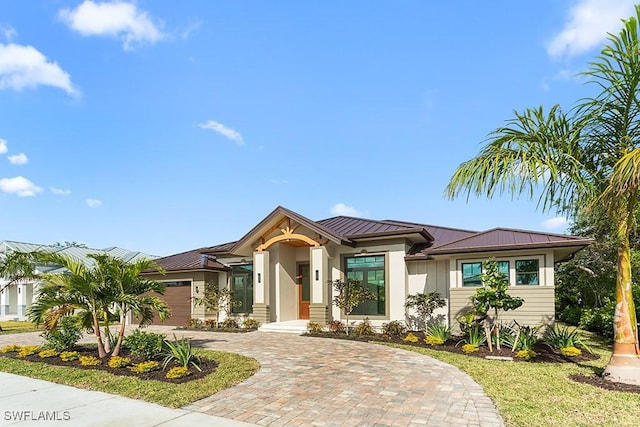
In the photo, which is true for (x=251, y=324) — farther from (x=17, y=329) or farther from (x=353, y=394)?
(x=17, y=329)

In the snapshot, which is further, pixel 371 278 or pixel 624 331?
pixel 371 278

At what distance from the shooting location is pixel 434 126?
46.4 ft

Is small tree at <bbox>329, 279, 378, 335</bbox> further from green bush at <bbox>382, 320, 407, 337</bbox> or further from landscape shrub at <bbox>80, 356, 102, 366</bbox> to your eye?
landscape shrub at <bbox>80, 356, 102, 366</bbox>

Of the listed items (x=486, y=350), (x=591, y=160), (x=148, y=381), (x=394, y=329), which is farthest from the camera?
(x=394, y=329)

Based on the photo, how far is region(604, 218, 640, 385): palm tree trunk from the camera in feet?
23.6

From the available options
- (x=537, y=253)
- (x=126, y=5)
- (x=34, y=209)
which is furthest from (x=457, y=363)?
(x=34, y=209)

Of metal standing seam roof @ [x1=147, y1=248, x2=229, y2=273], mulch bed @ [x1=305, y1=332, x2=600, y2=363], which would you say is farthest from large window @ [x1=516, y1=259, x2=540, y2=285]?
metal standing seam roof @ [x1=147, y1=248, x2=229, y2=273]

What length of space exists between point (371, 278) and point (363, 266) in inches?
23.1

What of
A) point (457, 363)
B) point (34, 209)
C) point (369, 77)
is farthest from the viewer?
point (34, 209)

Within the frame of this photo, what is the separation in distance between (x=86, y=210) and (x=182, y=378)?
19.7 metres

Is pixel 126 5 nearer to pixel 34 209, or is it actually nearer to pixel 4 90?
pixel 4 90

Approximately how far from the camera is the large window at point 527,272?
12.9 metres

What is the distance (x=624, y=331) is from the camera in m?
7.26

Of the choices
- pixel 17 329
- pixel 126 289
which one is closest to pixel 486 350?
pixel 126 289
